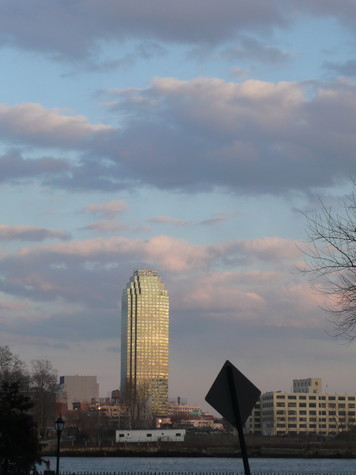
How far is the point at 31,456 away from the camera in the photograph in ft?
140

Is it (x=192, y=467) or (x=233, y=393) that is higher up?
(x=233, y=393)

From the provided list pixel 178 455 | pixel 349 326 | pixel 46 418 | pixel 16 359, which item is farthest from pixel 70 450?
pixel 349 326

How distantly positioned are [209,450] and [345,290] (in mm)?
169476

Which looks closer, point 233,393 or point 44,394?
point 233,393

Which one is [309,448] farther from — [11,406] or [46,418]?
[11,406]

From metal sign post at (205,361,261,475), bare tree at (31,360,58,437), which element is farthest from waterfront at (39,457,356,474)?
metal sign post at (205,361,261,475)

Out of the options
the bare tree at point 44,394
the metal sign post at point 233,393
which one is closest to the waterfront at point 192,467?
the bare tree at point 44,394

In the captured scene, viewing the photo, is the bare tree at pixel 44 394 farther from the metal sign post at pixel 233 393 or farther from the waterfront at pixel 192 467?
the metal sign post at pixel 233 393

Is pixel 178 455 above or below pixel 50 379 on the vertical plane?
below

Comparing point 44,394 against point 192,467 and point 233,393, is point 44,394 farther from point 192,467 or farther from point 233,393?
point 233,393

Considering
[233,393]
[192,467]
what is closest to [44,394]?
[192,467]

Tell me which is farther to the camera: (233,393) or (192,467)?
(192,467)

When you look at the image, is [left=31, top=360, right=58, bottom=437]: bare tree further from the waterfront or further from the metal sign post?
the metal sign post

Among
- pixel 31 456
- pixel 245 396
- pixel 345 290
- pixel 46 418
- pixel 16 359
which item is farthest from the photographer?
pixel 46 418
